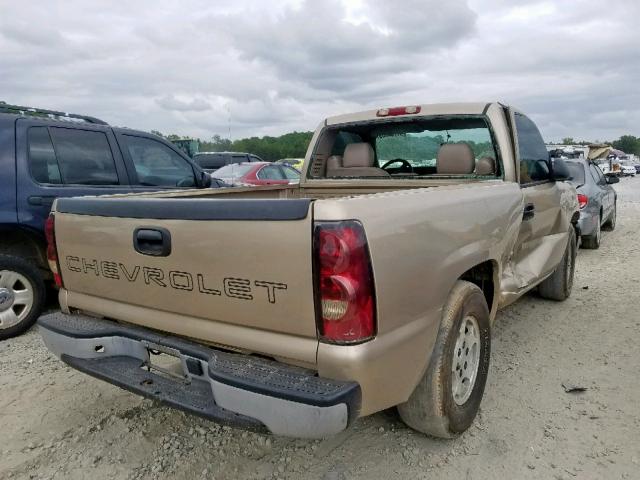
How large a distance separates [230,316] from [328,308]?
48 centimetres

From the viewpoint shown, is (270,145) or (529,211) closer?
(529,211)

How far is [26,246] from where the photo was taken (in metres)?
4.62

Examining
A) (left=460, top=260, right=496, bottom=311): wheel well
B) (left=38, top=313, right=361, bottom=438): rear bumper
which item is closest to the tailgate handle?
(left=38, top=313, right=361, bottom=438): rear bumper

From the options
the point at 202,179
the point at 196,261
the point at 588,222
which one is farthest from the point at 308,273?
the point at 588,222

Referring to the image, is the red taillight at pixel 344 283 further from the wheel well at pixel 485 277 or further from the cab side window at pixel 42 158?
the cab side window at pixel 42 158

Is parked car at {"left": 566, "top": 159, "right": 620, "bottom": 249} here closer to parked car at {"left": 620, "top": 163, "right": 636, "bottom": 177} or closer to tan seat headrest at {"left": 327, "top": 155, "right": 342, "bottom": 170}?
tan seat headrest at {"left": 327, "top": 155, "right": 342, "bottom": 170}

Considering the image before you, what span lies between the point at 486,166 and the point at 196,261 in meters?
2.38

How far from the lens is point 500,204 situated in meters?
3.00

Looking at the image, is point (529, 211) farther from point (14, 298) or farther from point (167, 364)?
point (14, 298)

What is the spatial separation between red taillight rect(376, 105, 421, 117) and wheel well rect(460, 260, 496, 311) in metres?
1.57

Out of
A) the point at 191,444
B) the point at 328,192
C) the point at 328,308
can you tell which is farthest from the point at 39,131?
the point at 328,308

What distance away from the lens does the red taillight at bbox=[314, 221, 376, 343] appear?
71.8 inches

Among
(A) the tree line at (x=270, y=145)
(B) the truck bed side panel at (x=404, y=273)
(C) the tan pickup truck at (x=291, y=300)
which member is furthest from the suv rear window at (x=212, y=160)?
(A) the tree line at (x=270, y=145)

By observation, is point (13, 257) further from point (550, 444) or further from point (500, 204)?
point (550, 444)
